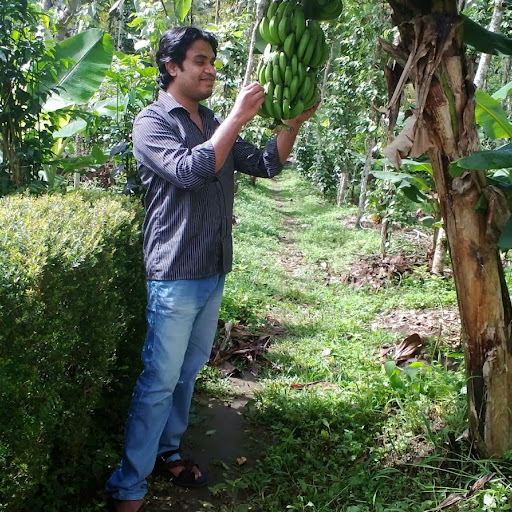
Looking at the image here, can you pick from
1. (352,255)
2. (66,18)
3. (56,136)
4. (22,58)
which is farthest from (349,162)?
(22,58)

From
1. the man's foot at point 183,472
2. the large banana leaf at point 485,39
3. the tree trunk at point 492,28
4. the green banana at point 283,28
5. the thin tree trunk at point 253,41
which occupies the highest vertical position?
the tree trunk at point 492,28

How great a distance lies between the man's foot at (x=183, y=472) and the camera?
A: 2.81m

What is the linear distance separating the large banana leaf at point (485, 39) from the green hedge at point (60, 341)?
2025 mm

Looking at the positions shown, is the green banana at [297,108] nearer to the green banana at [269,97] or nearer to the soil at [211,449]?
the green banana at [269,97]

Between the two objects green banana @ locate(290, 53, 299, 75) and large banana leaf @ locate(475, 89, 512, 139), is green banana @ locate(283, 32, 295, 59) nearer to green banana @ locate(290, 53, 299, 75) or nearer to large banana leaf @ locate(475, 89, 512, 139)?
green banana @ locate(290, 53, 299, 75)

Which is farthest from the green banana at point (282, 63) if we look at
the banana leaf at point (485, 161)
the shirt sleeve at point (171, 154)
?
the banana leaf at point (485, 161)

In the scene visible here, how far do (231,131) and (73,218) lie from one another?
812 mm

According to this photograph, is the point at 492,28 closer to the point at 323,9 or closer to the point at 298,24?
the point at 323,9

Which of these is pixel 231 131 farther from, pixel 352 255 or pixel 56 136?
pixel 352 255

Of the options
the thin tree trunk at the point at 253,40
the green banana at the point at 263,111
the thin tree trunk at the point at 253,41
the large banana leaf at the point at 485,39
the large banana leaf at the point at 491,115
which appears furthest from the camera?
the thin tree trunk at the point at 253,40

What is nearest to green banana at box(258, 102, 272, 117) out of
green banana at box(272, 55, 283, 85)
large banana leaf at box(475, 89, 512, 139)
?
green banana at box(272, 55, 283, 85)

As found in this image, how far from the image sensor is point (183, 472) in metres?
2.82

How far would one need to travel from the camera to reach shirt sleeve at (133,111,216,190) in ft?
7.13

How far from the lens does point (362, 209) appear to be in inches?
450
